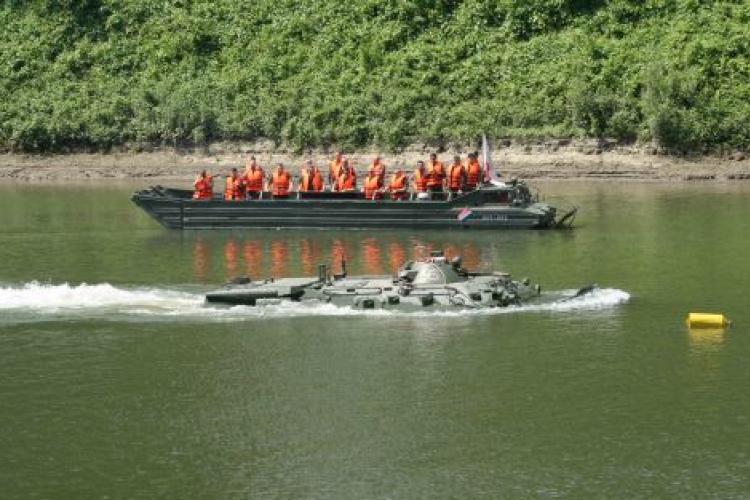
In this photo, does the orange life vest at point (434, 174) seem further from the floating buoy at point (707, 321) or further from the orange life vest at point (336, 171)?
the floating buoy at point (707, 321)

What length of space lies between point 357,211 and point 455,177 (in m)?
3.53

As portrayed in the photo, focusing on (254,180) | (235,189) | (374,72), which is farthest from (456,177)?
(374,72)

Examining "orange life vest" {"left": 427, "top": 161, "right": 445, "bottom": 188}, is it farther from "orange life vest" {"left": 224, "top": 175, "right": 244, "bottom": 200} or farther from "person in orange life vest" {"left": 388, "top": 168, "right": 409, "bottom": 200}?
"orange life vest" {"left": 224, "top": 175, "right": 244, "bottom": 200}

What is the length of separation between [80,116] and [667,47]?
87.0ft

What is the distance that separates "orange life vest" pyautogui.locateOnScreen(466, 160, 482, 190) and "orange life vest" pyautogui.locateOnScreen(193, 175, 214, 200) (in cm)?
889

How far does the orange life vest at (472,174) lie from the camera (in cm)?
5491

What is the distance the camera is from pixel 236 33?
3007 inches

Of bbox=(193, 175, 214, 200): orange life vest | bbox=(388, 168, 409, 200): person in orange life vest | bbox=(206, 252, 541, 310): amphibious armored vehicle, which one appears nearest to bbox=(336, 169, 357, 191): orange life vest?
bbox=(388, 168, 409, 200): person in orange life vest

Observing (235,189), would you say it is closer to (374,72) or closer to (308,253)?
(308,253)

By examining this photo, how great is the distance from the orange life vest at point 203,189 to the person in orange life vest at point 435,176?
7.58 metres

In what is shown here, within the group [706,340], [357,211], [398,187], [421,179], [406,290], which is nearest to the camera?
[706,340]

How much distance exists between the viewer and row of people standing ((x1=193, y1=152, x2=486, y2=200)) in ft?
181

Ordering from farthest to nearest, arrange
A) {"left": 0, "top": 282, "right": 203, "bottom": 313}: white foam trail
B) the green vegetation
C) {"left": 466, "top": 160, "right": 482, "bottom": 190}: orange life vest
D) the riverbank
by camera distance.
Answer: the green vegetation < the riverbank < {"left": 466, "top": 160, "right": 482, "bottom": 190}: orange life vest < {"left": 0, "top": 282, "right": 203, "bottom": 313}: white foam trail

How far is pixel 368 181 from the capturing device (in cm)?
5525
